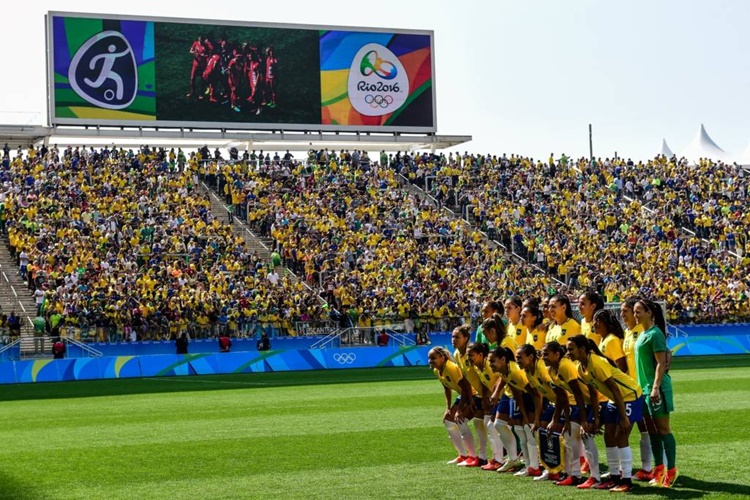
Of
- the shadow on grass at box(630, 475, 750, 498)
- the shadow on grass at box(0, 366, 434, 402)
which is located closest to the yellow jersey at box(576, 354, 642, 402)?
the shadow on grass at box(630, 475, 750, 498)

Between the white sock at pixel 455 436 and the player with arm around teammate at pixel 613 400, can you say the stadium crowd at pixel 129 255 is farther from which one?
the player with arm around teammate at pixel 613 400

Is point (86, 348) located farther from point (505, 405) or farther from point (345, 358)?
point (505, 405)

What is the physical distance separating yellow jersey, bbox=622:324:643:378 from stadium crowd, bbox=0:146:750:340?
25017 mm

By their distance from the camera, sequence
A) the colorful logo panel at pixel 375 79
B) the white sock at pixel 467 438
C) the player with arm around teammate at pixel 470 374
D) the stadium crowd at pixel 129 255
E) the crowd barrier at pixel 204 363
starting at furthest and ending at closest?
the colorful logo panel at pixel 375 79 < the stadium crowd at pixel 129 255 < the crowd barrier at pixel 204 363 < the white sock at pixel 467 438 < the player with arm around teammate at pixel 470 374

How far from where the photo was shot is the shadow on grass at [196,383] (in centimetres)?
2662

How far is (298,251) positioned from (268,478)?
29.4 metres

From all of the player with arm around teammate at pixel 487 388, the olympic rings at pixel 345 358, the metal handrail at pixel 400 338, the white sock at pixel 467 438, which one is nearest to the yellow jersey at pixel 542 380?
the player with arm around teammate at pixel 487 388

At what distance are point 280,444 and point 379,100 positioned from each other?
38.3 m

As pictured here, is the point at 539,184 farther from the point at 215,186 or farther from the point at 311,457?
the point at 311,457

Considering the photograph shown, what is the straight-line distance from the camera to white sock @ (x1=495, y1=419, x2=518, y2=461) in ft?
39.6

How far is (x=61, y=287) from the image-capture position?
35625 mm

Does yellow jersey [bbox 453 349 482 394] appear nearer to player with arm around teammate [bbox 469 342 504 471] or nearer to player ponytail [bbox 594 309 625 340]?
player with arm around teammate [bbox 469 342 504 471]

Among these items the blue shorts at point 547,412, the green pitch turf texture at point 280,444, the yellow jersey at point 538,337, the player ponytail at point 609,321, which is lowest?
the green pitch turf texture at point 280,444

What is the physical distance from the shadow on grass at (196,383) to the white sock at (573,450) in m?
16.4
